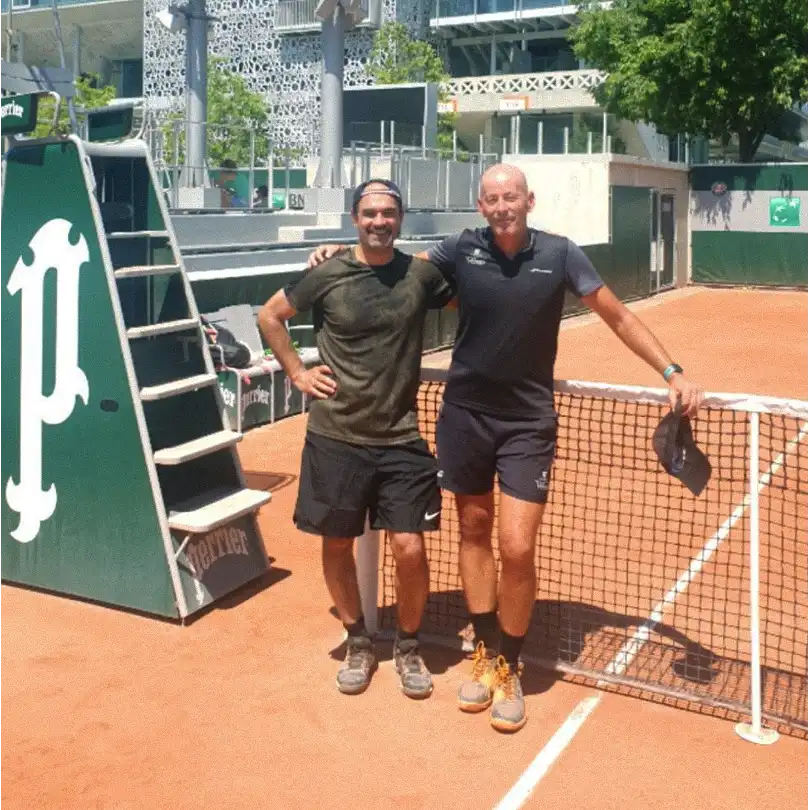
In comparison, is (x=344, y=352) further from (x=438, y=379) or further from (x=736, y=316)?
(x=736, y=316)

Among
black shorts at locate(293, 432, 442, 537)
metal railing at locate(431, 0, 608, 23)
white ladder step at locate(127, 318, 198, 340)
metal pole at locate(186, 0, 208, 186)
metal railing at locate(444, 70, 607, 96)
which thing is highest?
metal railing at locate(431, 0, 608, 23)

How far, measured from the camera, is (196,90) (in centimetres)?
2538

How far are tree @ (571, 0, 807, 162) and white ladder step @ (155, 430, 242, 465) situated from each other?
29.3 m

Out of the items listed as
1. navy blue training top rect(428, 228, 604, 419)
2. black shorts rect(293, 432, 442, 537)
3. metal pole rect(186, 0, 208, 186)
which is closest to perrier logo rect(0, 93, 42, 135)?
black shorts rect(293, 432, 442, 537)

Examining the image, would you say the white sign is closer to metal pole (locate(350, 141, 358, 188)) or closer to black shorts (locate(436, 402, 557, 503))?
metal pole (locate(350, 141, 358, 188))

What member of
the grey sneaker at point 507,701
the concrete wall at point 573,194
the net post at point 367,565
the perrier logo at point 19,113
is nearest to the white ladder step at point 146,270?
the perrier logo at point 19,113

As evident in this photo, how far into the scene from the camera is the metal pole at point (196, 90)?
24484 millimetres

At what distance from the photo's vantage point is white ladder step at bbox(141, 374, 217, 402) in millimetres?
6018

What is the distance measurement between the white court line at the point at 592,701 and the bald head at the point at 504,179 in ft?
5.64

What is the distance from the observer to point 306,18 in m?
51.2

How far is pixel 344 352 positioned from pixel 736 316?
857 inches

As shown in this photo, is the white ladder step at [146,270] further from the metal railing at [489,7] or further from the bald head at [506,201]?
the metal railing at [489,7]

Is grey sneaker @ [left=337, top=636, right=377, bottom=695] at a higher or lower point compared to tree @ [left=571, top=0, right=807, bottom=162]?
lower

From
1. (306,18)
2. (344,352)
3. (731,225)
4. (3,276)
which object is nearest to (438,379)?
(344,352)
